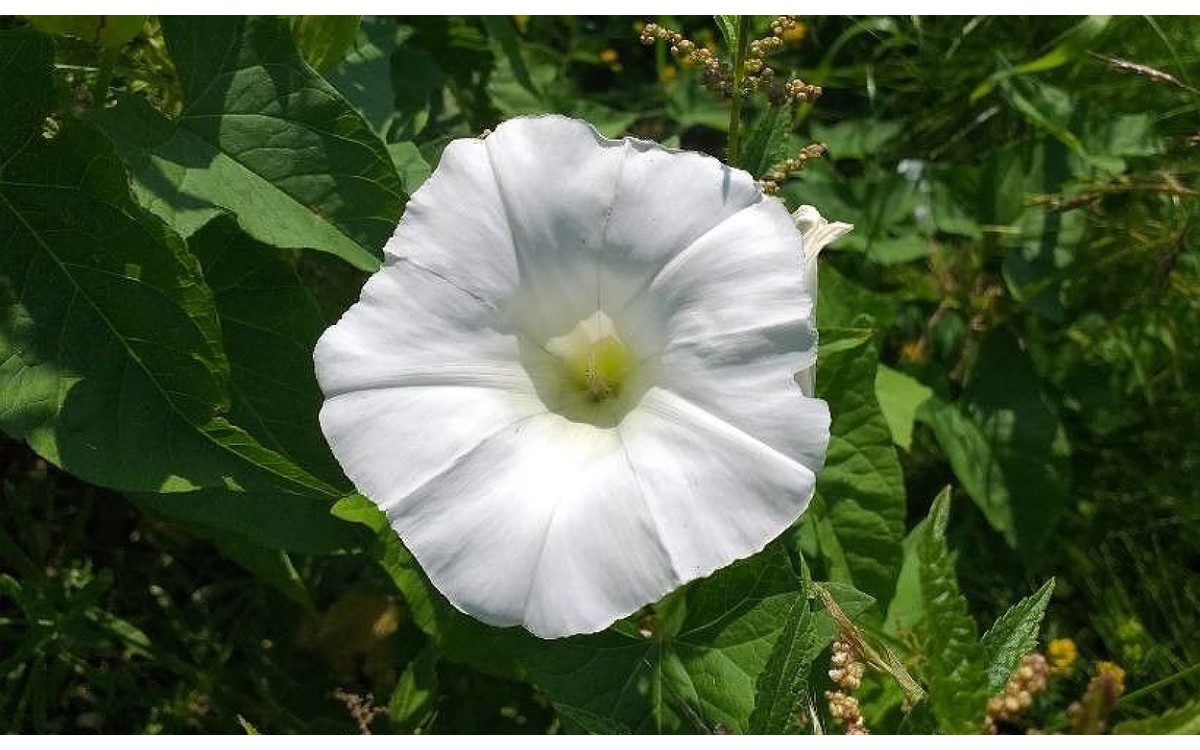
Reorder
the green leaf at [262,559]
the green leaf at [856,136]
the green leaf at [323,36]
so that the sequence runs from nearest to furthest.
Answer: the green leaf at [323,36]
the green leaf at [262,559]
the green leaf at [856,136]

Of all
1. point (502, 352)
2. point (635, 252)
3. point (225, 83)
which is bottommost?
point (502, 352)

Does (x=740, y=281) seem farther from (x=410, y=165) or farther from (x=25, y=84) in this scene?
(x=25, y=84)

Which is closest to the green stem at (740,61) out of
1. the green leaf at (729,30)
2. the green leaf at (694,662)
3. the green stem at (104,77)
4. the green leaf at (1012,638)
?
the green leaf at (729,30)

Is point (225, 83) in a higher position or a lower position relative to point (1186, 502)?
higher

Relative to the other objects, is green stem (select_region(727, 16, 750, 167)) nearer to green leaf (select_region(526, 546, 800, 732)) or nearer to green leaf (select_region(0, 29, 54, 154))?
green leaf (select_region(526, 546, 800, 732))

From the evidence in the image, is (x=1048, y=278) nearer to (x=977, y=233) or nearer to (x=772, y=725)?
(x=977, y=233)

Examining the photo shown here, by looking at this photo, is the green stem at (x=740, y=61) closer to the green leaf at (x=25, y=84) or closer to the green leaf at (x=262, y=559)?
the green leaf at (x=25, y=84)

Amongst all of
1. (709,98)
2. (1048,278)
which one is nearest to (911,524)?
(1048,278)
